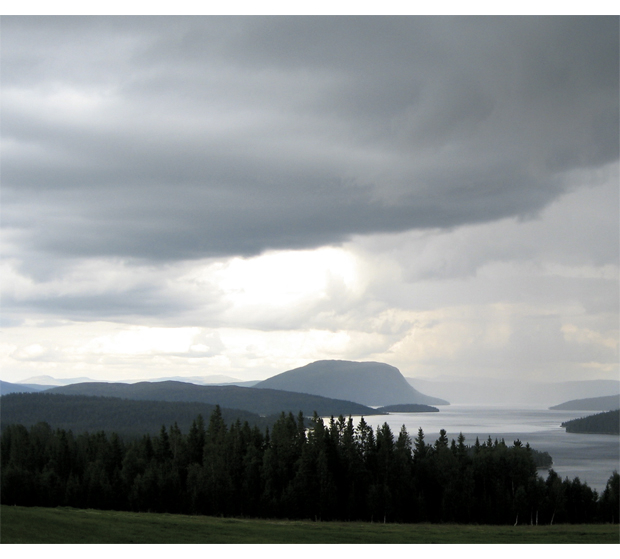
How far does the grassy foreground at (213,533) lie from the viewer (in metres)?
41.8

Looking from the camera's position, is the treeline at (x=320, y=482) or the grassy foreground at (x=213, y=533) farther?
the treeline at (x=320, y=482)

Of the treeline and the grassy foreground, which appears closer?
the grassy foreground

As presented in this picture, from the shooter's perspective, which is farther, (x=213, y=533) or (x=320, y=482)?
(x=320, y=482)

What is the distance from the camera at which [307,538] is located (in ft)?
148

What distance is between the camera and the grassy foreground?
41.8 m

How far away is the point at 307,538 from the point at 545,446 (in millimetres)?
134344

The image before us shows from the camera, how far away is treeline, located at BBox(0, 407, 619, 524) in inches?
2687

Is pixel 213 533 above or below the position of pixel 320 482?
above

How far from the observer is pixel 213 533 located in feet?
149

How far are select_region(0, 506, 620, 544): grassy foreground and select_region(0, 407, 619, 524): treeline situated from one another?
676 inches

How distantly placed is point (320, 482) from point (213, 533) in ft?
81.8

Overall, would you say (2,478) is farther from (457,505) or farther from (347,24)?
(347,24)

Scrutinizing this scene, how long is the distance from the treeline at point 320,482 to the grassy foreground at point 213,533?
17178mm

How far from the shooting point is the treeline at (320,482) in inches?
2687
